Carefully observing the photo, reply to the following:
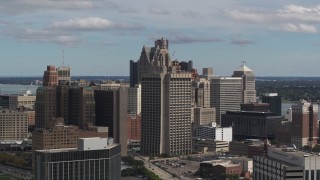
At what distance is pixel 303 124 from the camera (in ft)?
397

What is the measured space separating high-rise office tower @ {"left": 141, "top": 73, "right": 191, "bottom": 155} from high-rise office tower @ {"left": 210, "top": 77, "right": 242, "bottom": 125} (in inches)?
1530

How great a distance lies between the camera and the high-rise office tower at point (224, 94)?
154 meters

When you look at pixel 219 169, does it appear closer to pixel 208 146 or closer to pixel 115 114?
pixel 115 114

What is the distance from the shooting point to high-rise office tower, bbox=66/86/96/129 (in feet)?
369

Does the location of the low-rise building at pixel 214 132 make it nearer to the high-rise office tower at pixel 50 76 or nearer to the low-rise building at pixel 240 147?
the low-rise building at pixel 240 147

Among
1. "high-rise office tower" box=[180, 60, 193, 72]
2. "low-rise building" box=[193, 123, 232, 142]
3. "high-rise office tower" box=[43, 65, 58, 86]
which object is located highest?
"high-rise office tower" box=[180, 60, 193, 72]

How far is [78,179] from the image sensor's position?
178 feet

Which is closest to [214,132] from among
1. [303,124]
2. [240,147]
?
[240,147]

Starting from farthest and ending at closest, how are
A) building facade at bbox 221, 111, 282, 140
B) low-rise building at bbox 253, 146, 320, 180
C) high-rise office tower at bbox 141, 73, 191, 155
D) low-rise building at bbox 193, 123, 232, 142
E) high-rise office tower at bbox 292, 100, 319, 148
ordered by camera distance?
building facade at bbox 221, 111, 282, 140 → low-rise building at bbox 193, 123, 232, 142 → high-rise office tower at bbox 292, 100, 319, 148 → high-rise office tower at bbox 141, 73, 191, 155 → low-rise building at bbox 253, 146, 320, 180

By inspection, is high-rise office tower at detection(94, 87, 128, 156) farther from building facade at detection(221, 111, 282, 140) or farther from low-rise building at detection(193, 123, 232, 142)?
building facade at detection(221, 111, 282, 140)

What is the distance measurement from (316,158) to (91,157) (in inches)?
765

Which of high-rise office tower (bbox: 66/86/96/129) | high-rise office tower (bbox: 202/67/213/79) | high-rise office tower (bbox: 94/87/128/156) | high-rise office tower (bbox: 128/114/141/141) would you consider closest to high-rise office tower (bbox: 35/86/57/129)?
high-rise office tower (bbox: 66/86/96/129)

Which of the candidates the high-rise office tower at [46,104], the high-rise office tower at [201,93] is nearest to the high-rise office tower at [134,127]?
the high-rise office tower at [46,104]

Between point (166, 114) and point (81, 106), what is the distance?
45.6ft
